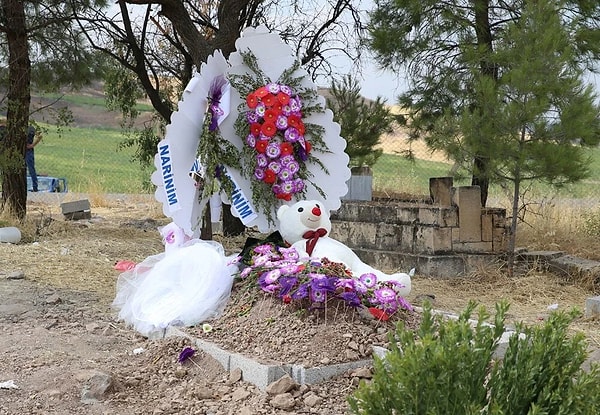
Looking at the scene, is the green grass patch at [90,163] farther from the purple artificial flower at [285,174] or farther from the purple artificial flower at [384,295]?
the purple artificial flower at [384,295]

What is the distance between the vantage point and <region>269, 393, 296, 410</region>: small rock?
3.81 meters

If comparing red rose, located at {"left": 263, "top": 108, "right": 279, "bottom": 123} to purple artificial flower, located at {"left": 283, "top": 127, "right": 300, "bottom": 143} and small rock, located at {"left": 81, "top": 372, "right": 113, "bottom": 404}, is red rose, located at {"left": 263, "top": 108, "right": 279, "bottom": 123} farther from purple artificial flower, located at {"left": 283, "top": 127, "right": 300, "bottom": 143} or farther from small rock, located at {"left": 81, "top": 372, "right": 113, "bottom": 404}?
small rock, located at {"left": 81, "top": 372, "right": 113, "bottom": 404}

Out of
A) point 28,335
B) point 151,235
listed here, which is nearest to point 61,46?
point 151,235

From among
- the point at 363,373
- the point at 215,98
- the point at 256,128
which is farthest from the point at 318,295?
the point at 215,98

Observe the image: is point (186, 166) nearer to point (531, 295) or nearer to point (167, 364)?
point (167, 364)

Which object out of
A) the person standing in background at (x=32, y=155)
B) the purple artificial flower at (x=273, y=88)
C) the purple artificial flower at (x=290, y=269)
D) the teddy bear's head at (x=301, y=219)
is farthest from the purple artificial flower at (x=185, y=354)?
the person standing in background at (x=32, y=155)

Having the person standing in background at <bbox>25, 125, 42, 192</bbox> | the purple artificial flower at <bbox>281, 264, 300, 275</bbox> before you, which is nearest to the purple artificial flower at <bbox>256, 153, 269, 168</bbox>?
the purple artificial flower at <bbox>281, 264, 300, 275</bbox>

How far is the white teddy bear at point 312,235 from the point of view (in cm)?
556

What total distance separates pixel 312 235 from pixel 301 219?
140 millimetres

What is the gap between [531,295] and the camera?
24.2 ft

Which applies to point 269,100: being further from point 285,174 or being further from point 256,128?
point 285,174

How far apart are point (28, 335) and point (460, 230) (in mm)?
4738

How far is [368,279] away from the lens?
16.8 feet

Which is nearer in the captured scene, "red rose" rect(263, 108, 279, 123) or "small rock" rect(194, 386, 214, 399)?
"small rock" rect(194, 386, 214, 399)
